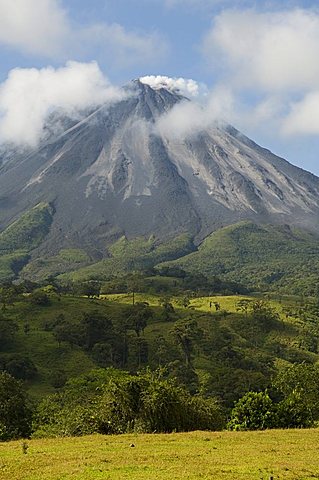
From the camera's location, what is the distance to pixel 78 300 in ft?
429

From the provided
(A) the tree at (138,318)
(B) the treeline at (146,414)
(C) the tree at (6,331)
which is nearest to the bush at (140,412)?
(B) the treeline at (146,414)

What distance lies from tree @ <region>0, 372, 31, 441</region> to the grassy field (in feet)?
23.7

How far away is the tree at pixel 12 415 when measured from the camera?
3400 cm

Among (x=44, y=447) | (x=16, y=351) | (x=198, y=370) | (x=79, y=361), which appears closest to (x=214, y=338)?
(x=198, y=370)

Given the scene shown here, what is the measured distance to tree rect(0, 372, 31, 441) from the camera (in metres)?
34.0

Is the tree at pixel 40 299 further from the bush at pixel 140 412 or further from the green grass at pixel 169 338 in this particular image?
the bush at pixel 140 412

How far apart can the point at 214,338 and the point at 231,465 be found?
92.3 m

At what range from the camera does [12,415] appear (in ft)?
118

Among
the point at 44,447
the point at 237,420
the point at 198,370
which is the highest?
the point at 44,447

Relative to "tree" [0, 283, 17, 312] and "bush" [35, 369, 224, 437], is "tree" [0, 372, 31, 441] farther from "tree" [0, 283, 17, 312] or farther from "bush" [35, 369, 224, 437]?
"tree" [0, 283, 17, 312]

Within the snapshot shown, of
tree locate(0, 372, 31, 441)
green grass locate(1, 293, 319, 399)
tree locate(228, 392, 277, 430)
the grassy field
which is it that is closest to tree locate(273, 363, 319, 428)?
tree locate(228, 392, 277, 430)

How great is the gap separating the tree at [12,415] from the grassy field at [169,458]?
7.21 metres

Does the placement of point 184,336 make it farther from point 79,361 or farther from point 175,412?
point 175,412

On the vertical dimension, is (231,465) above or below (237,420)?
above
